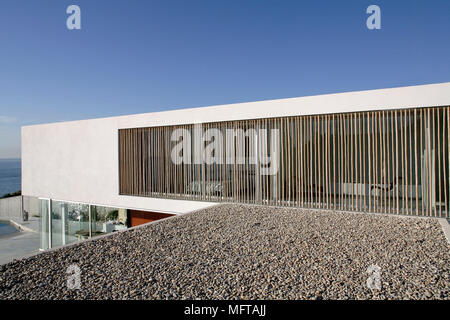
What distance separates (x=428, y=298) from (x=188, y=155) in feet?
20.3

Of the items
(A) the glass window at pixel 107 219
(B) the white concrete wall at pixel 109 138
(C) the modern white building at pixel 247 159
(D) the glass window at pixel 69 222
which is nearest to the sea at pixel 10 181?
(B) the white concrete wall at pixel 109 138

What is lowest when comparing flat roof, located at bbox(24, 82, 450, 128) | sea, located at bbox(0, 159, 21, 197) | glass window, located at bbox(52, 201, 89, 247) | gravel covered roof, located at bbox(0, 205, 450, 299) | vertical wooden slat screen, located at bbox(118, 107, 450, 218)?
sea, located at bbox(0, 159, 21, 197)

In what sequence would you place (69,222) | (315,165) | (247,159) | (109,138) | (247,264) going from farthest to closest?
(69,222) < (109,138) < (247,159) < (315,165) < (247,264)

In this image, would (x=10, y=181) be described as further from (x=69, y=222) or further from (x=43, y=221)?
(x=69, y=222)

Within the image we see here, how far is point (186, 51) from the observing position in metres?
9.57

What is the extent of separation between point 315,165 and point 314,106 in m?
1.32

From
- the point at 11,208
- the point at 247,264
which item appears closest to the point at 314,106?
the point at 247,264

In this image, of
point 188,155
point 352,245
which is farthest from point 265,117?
point 352,245

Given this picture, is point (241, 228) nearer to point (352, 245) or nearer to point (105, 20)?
point (352, 245)

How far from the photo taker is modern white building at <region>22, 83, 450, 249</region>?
5492mm

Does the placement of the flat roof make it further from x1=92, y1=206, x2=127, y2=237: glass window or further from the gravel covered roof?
x1=92, y1=206, x2=127, y2=237: glass window

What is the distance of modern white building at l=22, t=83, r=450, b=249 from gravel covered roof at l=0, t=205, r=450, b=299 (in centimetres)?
145

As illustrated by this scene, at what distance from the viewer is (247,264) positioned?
2898 mm

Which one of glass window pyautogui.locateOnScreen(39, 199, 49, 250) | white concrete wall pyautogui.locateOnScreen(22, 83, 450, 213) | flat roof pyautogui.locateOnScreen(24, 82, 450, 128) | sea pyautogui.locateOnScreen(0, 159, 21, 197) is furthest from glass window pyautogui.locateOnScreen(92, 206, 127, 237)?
sea pyautogui.locateOnScreen(0, 159, 21, 197)
